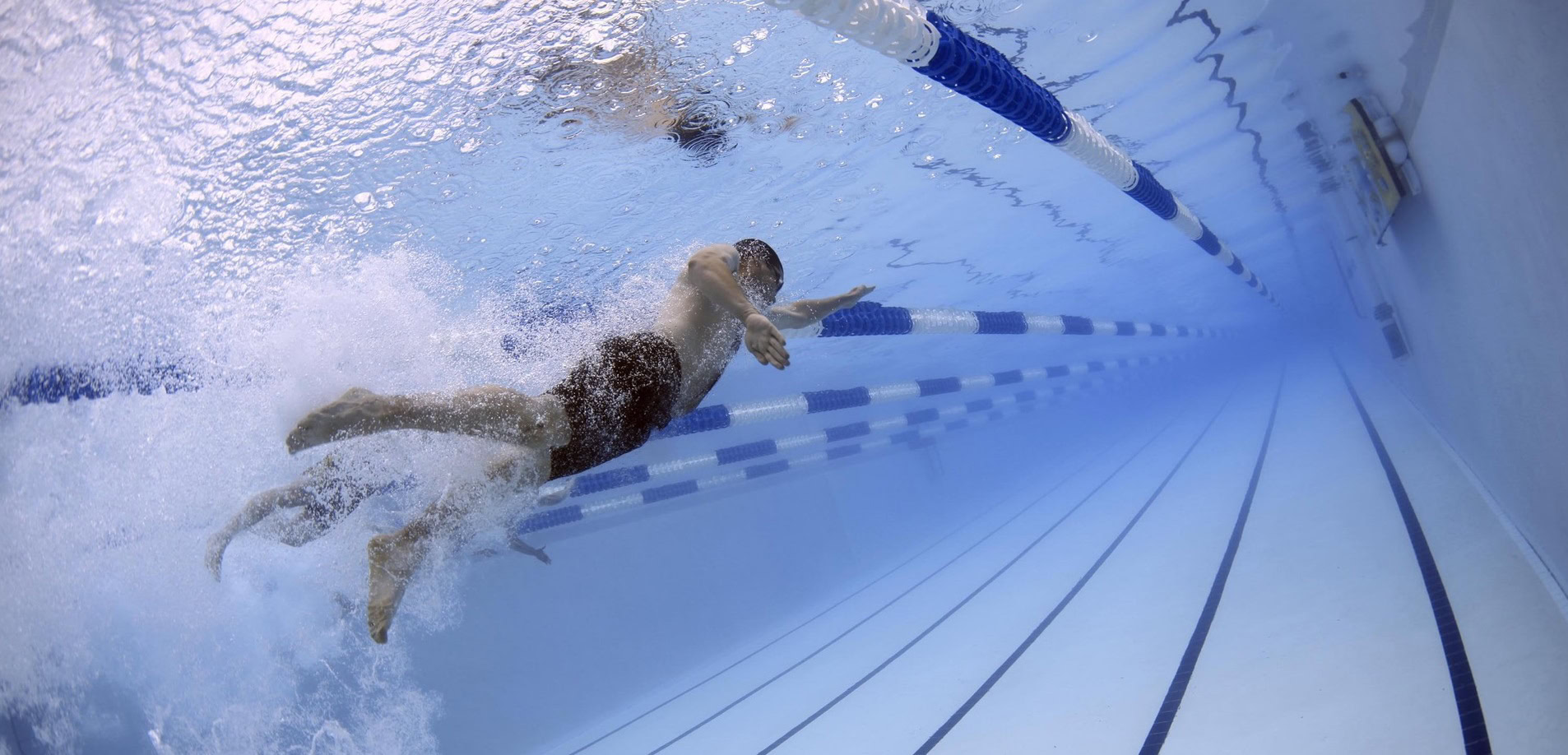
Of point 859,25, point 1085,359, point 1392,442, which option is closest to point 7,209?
point 859,25

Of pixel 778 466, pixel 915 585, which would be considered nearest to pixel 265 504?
pixel 915 585

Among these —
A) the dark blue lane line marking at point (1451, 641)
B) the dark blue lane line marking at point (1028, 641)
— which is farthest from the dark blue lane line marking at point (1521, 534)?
the dark blue lane line marking at point (1028, 641)

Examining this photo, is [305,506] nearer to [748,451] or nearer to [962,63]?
[962,63]

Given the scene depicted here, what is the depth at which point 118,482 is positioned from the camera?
5.72m

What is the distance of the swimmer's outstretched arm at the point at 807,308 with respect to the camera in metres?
3.94

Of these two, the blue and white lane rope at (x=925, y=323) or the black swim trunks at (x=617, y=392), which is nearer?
the black swim trunks at (x=617, y=392)

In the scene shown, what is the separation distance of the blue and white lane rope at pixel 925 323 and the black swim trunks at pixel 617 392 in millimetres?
1431

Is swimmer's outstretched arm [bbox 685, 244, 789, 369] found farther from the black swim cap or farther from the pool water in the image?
the pool water

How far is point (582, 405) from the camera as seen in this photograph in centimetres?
309

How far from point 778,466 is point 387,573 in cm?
716

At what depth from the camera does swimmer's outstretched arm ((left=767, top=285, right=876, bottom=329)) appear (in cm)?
394

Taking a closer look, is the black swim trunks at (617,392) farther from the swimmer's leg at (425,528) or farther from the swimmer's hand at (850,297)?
the swimmer's hand at (850,297)

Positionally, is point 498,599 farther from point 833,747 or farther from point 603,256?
point 833,747

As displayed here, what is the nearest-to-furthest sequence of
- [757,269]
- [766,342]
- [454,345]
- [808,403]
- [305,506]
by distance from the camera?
1. [766,342]
2. [757,269]
3. [305,506]
4. [454,345]
5. [808,403]
